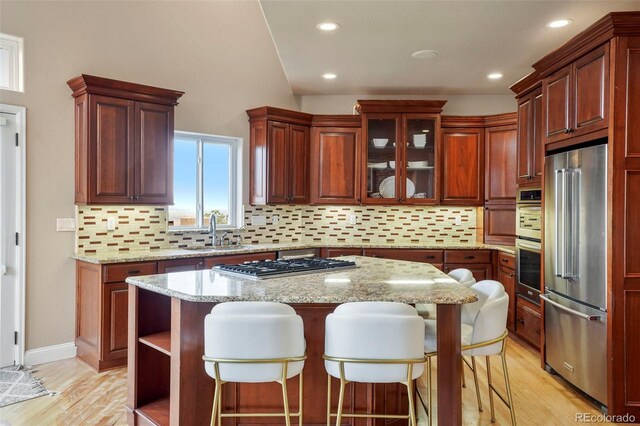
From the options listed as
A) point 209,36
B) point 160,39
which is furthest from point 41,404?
point 209,36

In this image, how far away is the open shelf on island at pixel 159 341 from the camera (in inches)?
93.9

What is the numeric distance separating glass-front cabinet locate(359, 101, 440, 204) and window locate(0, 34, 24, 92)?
3.48 metres

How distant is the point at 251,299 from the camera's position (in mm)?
2143

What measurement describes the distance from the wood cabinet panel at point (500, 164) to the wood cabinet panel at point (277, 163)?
2.38 m

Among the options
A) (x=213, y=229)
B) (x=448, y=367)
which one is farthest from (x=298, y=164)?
(x=448, y=367)

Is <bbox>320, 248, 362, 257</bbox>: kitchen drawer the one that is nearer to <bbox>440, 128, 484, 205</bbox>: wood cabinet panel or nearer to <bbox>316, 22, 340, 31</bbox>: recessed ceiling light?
<bbox>440, 128, 484, 205</bbox>: wood cabinet panel

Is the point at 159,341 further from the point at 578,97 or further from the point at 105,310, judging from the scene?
the point at 578,97

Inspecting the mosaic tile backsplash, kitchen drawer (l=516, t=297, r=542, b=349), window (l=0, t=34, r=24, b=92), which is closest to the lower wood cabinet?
window (l=0, t=34, r=24, b=92)

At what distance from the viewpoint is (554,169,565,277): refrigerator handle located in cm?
325

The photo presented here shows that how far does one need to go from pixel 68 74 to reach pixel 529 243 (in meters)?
4.40

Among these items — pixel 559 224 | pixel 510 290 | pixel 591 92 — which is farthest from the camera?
pixel 510 290

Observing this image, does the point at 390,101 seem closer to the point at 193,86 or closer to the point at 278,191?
the point at 278,191

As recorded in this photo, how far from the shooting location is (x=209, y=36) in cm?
502

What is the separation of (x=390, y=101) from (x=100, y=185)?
3.32m
